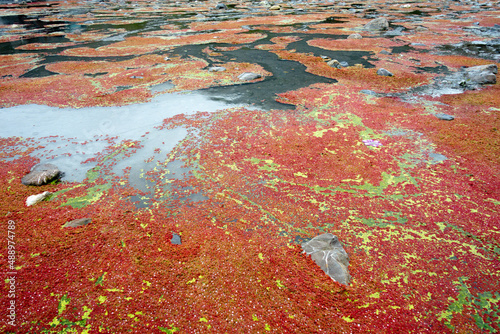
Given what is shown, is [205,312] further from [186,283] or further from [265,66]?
[265,66]

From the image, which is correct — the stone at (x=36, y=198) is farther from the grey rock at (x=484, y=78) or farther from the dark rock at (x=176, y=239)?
the grey rock at (x=484, y=78)

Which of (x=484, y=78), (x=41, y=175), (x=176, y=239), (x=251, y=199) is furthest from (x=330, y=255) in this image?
(x=484, y=78)

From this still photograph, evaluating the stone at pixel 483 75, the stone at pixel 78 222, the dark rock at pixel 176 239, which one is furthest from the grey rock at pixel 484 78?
the stone at pixel 78 222

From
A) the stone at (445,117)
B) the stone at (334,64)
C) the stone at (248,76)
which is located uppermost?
the stone at (334,64)

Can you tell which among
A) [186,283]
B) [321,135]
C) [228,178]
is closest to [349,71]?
[321,135]

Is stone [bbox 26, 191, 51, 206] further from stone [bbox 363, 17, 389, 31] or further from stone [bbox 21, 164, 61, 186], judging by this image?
stone [bbox 363, 17, 389, 31]

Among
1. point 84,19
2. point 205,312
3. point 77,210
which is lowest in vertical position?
point 205,312
